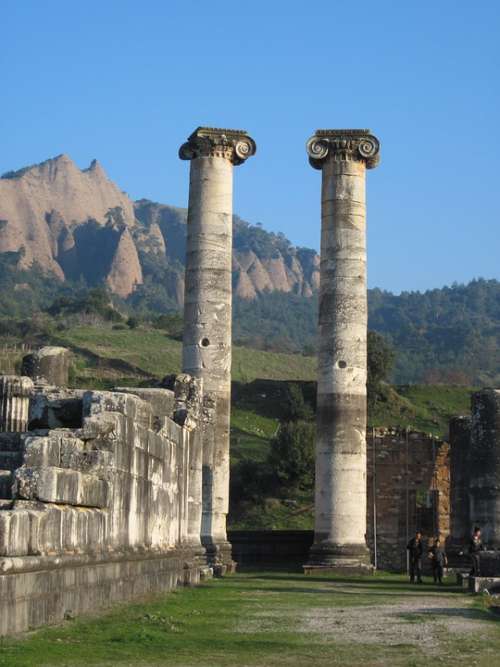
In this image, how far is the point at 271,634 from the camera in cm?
1525

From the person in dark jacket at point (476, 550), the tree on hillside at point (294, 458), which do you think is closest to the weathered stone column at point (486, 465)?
the person in dark jacket at point (476, 550)

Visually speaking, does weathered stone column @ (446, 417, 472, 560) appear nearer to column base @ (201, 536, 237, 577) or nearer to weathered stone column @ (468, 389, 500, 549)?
weathered stone column @ (468, 389, 500, 549)

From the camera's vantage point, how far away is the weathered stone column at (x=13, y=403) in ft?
76.3

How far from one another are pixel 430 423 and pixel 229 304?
4459cm

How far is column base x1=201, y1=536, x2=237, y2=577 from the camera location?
31.5m

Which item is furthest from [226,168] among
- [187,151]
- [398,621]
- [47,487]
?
[47,487]

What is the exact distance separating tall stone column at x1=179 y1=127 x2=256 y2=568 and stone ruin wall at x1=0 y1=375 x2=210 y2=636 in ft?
25.1

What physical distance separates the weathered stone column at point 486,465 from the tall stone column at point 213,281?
6054mm

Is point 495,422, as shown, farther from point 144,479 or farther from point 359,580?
point 144,479

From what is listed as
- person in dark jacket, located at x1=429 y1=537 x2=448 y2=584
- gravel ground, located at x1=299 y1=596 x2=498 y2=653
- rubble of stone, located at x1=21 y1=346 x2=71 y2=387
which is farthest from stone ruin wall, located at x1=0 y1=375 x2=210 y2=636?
person in dark jacket, located at x1=429 y1=537 x2=448 y2=584

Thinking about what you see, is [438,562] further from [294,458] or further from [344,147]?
[294,458]

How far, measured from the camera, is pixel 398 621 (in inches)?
694

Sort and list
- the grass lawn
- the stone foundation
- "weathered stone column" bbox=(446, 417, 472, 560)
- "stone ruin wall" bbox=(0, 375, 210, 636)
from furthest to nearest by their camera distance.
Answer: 1. "weathered stone column" bbox=(446, 417, 472, 560)
2. "stone ruin wall" bbox=(0, 375, 210, 636)
3. the stone foundation
4. the grass lawn

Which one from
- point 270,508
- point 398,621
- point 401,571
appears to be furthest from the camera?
point 270,508
